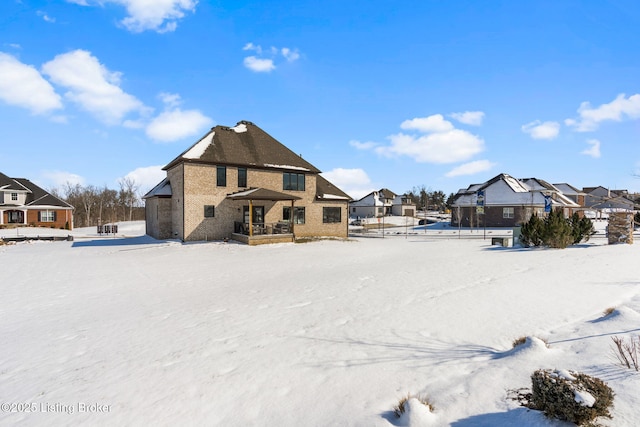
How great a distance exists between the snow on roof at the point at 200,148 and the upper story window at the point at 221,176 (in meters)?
1.71

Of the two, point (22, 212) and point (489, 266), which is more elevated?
point (22, 212)

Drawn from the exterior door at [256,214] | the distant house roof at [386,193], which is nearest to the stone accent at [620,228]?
the exterior door at [256,214]

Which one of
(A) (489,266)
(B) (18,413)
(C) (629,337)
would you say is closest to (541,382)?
(C) (629,337)

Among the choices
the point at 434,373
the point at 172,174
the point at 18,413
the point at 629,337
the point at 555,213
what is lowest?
the point at 18,413

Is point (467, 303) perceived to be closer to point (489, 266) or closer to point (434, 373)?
point (434, 373)

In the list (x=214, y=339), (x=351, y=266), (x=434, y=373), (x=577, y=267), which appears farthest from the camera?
(x=351, y=266)

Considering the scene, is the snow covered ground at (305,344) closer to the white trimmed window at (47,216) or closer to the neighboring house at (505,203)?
the neighboring house at (505,203)

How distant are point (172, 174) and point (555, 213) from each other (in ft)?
89.9

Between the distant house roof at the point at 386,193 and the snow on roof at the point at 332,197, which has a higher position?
the distant house roof at the point at 386,193

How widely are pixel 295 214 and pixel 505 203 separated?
3023cm

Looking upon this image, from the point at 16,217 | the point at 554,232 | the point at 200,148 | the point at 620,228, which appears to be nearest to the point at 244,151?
the point at 200,148

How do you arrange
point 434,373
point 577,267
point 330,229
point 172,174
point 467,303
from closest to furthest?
point 434,373 → point 467,303 → point 577,267 → point 172,174 → point 330,229

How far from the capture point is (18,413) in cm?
415

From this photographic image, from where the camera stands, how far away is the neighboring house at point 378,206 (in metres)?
72.6
